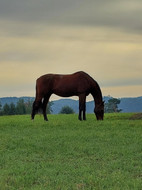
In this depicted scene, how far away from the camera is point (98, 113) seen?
1948 centimetres

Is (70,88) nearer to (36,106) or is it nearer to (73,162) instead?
(36,106)

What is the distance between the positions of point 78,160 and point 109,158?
0.77m

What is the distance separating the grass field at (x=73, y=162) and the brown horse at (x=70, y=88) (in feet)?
22.2

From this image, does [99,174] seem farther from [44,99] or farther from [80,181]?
[44,99]

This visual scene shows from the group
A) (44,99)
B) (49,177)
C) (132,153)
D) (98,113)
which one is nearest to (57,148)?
(132,153)

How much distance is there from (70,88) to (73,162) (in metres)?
11.7

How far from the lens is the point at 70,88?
19766 mm

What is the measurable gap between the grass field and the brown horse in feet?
22.2

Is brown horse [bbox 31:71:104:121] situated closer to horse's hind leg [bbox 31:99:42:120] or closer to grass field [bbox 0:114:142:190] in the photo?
horse's hind leg [bbox 31:99:42:120]

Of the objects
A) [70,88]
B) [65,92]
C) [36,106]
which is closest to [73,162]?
[70,88]

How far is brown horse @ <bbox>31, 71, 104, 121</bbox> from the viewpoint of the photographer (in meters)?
19.5

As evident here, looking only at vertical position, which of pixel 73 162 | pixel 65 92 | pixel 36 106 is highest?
pixel 65 92

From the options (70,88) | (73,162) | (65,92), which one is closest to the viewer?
(73,162)

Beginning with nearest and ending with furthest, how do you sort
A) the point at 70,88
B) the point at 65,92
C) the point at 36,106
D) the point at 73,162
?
the point at 73,162 → the point at 70,88 → the point at 65,92 → the point at 36,106
